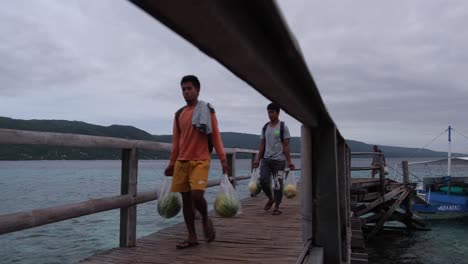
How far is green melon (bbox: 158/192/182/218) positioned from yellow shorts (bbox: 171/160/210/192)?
10.0 inches

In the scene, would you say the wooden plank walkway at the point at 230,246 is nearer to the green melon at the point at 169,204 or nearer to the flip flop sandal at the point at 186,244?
the flip flop sandal at the point at 186,244

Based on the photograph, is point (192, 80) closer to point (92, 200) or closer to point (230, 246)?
point (92, 200)

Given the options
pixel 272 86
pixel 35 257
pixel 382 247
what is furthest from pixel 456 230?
pixel 272 86

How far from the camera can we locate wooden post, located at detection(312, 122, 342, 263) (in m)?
3.13

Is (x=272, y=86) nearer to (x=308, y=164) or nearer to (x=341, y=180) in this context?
(x=308, y=164)

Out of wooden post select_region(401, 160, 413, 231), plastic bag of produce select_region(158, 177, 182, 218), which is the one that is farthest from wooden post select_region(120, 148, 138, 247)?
wooden post select_region(401, 160, 413, 231)

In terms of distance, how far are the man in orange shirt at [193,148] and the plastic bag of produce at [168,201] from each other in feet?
0.54

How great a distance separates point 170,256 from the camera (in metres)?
3.68

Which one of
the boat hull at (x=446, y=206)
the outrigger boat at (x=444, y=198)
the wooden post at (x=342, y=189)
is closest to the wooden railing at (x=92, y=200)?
the wooden post at (x=342, y=189)

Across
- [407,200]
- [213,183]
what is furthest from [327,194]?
[407,200]

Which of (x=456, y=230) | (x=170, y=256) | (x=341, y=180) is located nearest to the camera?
(x=170, y=256)

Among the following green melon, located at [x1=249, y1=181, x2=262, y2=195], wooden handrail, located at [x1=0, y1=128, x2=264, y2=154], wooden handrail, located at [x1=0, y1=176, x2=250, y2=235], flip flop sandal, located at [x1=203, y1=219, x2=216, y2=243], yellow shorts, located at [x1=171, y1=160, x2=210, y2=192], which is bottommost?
flip flop sandal, located at [x1=203, y1=219, x2=216, y2=243]

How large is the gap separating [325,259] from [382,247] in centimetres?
1363

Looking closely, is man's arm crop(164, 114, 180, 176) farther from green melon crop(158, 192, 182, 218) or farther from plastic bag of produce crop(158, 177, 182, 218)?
green melon crop(158, 192, 182, 218)
